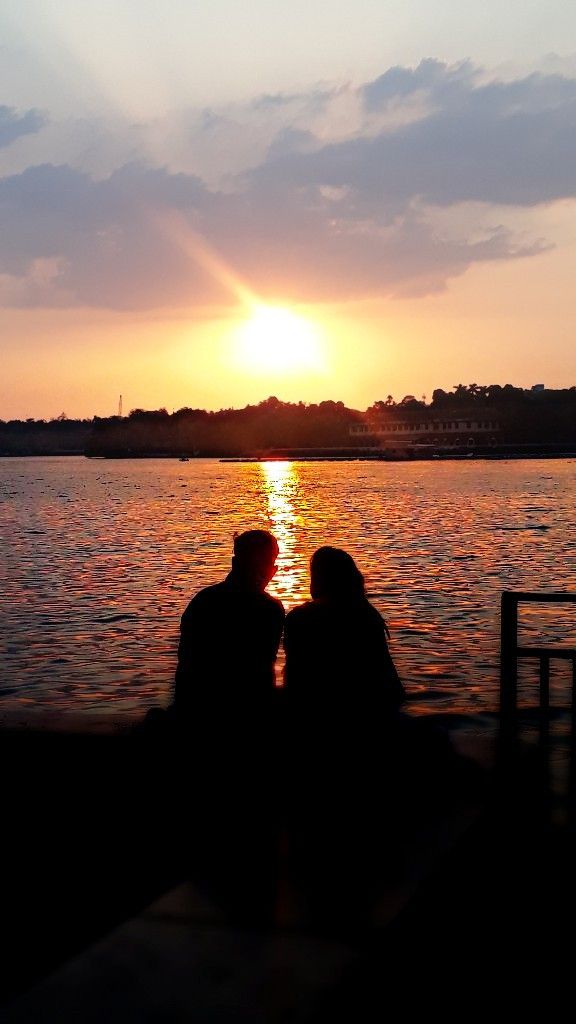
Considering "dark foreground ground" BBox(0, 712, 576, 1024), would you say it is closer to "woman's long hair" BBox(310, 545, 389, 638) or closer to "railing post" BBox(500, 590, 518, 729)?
"railing post" BBox(500, 590, 518, 729)

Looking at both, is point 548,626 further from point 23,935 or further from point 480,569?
point 23,935

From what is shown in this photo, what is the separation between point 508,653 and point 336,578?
1.71m

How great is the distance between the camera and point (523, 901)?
5.48 metres

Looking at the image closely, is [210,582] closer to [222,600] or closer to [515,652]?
[515,652]

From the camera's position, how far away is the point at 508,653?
6934 mm

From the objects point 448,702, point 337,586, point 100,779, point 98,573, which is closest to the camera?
point 337,586

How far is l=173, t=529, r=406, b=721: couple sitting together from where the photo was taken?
5723 millimetres

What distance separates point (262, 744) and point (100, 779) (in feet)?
3.16

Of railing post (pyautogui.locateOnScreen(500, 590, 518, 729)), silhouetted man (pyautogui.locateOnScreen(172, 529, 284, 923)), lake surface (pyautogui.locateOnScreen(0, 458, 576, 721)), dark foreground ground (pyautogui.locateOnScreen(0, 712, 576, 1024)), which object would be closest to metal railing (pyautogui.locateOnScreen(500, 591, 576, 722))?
railing post (pyautogui.locateOnScreen(500, 590, 518, 729))

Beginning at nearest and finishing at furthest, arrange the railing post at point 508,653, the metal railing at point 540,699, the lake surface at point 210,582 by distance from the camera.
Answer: the metal railing at point 540,699, the railing post at point 508,653, the lake surface at point 210,582

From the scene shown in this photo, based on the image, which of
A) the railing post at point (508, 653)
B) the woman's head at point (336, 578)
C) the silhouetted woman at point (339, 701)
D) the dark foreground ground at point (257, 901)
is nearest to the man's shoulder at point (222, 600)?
the silhouetted woman at point (339, 701)

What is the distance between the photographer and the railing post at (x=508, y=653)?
6832mm

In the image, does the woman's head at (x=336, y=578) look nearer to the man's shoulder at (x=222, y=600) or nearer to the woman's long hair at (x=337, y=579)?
the woman's long hair at (x=337, y=579)

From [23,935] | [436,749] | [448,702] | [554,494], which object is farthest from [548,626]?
[554,494]
